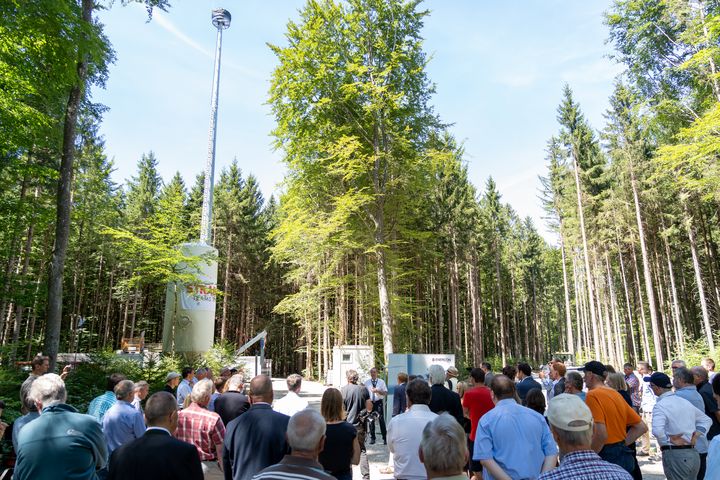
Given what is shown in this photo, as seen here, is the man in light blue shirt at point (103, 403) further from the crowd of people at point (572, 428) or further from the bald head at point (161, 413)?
the crowd of people at point (572, 428)

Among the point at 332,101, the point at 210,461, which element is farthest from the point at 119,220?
the point at 210,461

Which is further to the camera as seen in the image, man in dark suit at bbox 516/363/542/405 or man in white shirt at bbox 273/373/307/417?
man in dark suit at bbox 516/363/542/405

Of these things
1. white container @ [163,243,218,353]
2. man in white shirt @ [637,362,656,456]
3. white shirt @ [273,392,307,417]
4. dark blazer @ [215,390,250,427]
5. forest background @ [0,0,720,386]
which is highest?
forest background @ [0,0,720,386]

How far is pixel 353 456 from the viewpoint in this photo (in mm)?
3727

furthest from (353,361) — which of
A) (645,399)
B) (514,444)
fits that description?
(514,444)

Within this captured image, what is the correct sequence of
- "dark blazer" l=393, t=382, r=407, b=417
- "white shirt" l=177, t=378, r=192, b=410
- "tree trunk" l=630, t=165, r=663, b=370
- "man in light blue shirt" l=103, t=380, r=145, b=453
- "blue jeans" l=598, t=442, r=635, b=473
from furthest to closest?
"tree trunk" l=630, t=165, r=663, b=370 → "dark blazer" l=393, t=382, r=407, b=417 → "white shirt" l=177, t=378, r=192, b=410 → "man in light blue shirt" l=103, t=380, r=145, b=453 → "blue jeans" l=598, t=442, r=635, b=473

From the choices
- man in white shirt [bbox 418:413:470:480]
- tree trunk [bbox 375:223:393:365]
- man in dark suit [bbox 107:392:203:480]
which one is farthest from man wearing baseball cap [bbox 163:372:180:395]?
tree trunk [bbox 375:223:393:365]

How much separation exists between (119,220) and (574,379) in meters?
29.8

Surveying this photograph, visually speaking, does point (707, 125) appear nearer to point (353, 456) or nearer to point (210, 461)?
point (353, 456)

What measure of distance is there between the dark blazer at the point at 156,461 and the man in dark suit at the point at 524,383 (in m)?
4.59

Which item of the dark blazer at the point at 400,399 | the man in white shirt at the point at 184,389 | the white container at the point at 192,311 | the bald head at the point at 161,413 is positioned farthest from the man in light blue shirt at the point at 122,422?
the white container at the point at 192,311

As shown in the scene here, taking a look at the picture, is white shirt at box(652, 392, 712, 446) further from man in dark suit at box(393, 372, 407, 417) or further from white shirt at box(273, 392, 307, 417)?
man in dark suit at box(393, 372, 407, 417)

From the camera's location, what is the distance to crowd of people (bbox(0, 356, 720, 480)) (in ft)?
7.35

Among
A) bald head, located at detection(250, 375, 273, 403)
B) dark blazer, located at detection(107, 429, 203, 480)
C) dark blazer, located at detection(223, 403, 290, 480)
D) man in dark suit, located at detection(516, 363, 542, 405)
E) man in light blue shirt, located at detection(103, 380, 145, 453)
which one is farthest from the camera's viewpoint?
man in dark suit, located at detection(516, 363, 542, 405)
